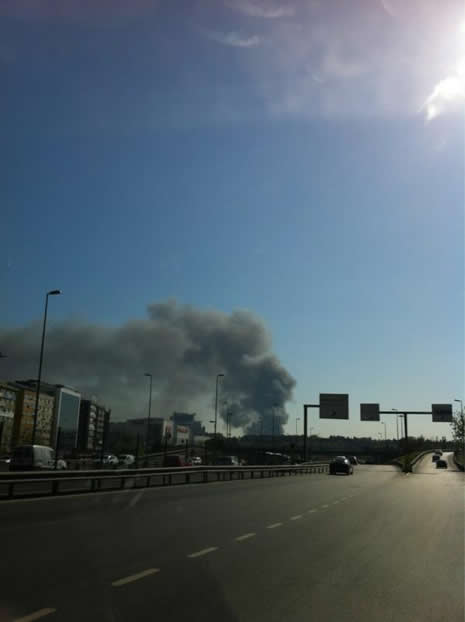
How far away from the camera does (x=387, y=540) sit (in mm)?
12664

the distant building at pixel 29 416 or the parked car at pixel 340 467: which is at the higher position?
the distant building at pixel 29 416

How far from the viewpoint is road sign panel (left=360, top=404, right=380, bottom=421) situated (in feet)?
235

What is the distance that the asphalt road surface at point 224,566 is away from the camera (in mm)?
6684

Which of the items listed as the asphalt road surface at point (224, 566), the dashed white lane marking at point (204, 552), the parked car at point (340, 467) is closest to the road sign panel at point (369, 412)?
the parked car at point (340, 467)

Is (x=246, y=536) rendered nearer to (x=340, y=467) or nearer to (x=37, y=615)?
(x=37, y=615)

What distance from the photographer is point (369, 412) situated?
71.9m

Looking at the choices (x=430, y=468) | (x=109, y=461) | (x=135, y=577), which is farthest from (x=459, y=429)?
(x=135, y=577)

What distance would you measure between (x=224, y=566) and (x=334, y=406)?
5954 cm

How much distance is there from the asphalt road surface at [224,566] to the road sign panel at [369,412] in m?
55.4

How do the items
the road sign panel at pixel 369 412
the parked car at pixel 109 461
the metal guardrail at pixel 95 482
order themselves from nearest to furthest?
1. the metal guardrail at pixel 95 482
2. the parked car at pixel 109 461
3. the road sign panel at pixel 369 412

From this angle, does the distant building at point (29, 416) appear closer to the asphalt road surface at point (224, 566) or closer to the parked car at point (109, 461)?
the parked car at point (109, 461)

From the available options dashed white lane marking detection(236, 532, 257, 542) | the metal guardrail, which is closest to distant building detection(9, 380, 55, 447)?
the metal guardrail

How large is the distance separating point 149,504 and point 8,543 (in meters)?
8.93

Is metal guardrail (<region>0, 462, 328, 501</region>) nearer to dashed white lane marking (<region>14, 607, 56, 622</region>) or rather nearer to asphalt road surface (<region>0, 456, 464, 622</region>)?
asphalt road surface (<region>0, 456, 464, 622</region>)
